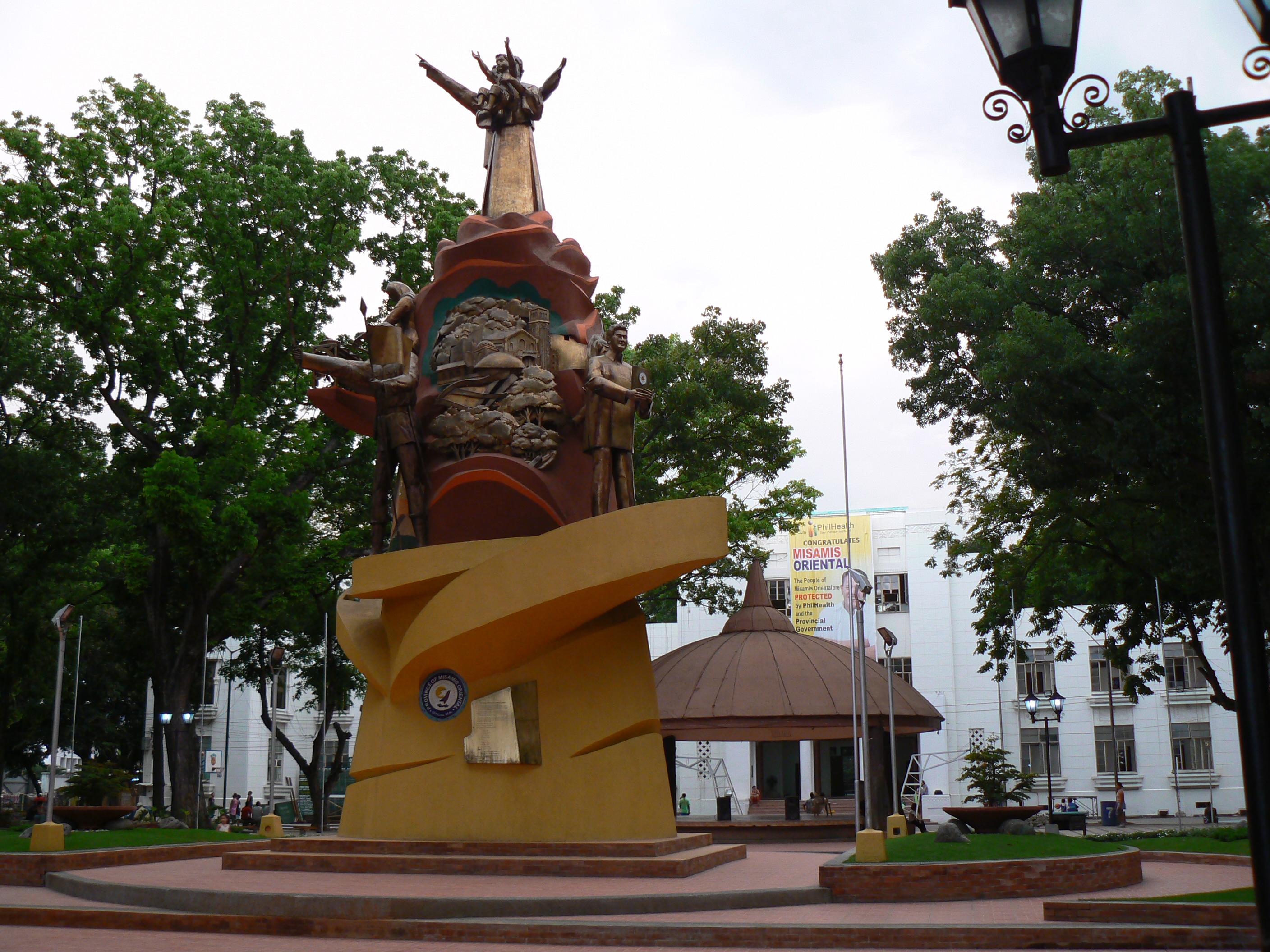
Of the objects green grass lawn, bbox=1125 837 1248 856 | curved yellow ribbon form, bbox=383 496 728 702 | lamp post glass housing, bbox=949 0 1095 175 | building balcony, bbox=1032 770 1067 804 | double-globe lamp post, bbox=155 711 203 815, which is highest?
lamp post glass housing, bbox=949 0 1095 175

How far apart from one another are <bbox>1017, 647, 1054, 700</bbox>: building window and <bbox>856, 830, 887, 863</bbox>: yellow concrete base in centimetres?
3213

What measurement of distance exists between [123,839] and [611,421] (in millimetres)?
9597

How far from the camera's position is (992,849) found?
13.9m

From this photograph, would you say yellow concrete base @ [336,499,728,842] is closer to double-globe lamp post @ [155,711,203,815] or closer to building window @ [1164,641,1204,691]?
double-globe lamp post @ [155,711,203,815]

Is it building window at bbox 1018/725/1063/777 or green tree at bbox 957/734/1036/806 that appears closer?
green tree at bbox 957/734/1036/806

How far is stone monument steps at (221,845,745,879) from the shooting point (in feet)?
45.5

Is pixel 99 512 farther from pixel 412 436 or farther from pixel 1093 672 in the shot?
pixel 1093 672

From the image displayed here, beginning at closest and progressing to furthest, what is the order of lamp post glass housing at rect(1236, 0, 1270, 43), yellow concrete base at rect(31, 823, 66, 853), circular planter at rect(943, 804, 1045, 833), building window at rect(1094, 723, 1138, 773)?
lamp post glass housing at rect(1236, 0, 1270, 43)
yellow concrete base at rect(31, 823, 66, 853)
circular planter at rect(943, 804, 1045, 833)
building window at rect(1094, 723, 1138, 773)

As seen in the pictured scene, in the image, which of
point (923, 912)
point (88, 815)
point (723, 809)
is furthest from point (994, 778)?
point (88, 815)

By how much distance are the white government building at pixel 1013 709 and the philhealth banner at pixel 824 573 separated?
60 centimetres

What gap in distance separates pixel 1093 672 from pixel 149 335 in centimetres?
3544

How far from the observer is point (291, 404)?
27.6 metres

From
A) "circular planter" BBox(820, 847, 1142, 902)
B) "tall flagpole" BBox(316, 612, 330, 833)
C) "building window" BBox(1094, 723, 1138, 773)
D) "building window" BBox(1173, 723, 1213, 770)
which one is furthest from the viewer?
"building window" BBox(1094, 723, 1138, 773)

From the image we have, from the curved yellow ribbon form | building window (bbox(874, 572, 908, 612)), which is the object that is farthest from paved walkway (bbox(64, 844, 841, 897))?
building window (bbox(874, 572, 908, 612))
